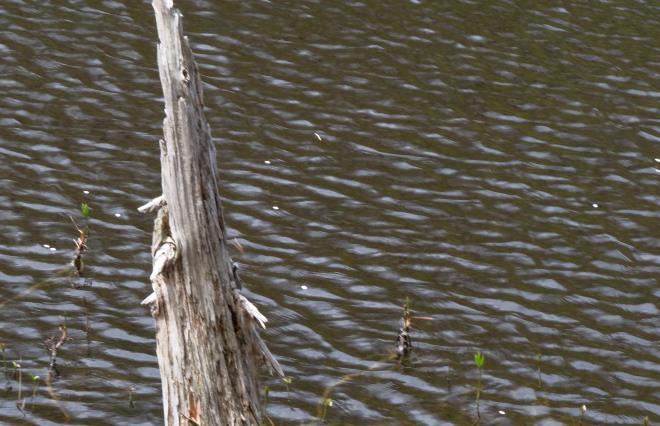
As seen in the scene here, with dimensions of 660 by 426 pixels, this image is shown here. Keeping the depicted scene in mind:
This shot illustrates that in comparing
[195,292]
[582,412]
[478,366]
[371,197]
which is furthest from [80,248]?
[582,412]

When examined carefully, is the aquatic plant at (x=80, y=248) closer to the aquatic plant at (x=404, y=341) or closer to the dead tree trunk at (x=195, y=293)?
the aquatic plant at (x=404, y=341)

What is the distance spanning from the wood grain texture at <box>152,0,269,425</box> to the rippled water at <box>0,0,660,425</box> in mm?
2879

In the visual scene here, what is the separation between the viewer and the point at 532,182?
17.7 metres

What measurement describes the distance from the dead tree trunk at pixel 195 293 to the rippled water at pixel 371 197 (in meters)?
2.88

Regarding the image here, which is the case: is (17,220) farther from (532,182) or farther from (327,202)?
(532,182)

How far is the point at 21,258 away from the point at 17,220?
1006 mm

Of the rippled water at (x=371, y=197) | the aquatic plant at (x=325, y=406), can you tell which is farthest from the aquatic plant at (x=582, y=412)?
the aquatic plant at (x=325, y=406)

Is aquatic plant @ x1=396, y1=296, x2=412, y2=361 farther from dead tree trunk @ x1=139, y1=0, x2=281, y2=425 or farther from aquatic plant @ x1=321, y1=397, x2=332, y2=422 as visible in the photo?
dead tree trunk @ x1=139, y1=0, x2=281, y2=425

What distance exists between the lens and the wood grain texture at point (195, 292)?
8656 mm

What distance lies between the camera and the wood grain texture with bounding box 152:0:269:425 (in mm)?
8656

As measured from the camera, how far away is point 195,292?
9047mm

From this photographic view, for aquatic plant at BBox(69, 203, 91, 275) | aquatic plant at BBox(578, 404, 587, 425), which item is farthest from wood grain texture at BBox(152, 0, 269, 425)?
aquatic plant at BBox(69, 203, 91, 275)

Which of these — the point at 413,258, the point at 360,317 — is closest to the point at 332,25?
the point at 413,258

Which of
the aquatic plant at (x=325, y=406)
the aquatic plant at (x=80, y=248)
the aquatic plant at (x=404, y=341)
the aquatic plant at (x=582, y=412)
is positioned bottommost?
the aquatic plant at (x=325, y=406)
